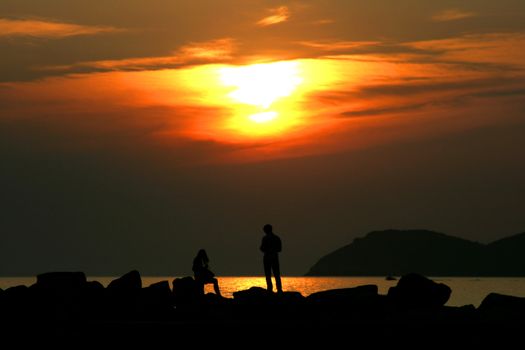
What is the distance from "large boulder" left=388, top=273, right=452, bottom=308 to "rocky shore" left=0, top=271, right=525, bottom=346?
0.10 feet

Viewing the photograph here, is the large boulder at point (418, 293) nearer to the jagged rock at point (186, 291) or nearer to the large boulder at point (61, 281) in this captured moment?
the jagged rock at point (186, 291)

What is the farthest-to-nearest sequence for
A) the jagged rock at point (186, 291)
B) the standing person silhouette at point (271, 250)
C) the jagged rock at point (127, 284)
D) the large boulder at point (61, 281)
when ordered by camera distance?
the jagged rock at point (186, 291) → the jagged rock at point (127, 284) → the large boulder at point (61, 281) → the standing person silhouette at point (271, 250)

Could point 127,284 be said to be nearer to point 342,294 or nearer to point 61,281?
point 61,281

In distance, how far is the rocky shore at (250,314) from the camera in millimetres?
19469

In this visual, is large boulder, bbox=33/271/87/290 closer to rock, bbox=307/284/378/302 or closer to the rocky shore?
the rocky shore

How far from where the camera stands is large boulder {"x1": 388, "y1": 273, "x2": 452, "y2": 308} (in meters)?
30.9

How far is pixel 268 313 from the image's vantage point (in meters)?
27.9

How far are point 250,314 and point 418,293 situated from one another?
240 inches

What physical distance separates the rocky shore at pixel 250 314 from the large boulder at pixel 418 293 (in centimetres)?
3

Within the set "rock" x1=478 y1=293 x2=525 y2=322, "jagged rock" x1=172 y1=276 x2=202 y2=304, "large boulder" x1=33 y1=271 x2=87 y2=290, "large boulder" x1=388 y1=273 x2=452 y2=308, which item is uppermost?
"large boulder" x1=33 y1=271 x2=87 y2=290

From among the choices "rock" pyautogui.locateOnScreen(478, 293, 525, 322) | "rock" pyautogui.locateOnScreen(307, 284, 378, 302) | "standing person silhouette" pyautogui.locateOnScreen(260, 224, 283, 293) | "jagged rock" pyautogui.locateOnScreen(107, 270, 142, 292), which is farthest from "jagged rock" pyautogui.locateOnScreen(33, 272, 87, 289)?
"rock" pyautogui.locateOnScreen(478, 293, 525, 322)

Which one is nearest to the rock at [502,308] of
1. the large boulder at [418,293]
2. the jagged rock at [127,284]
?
the large boulder at [418,293]

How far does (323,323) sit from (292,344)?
81cm

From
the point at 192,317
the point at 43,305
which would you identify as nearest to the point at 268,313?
the point at 192,317
